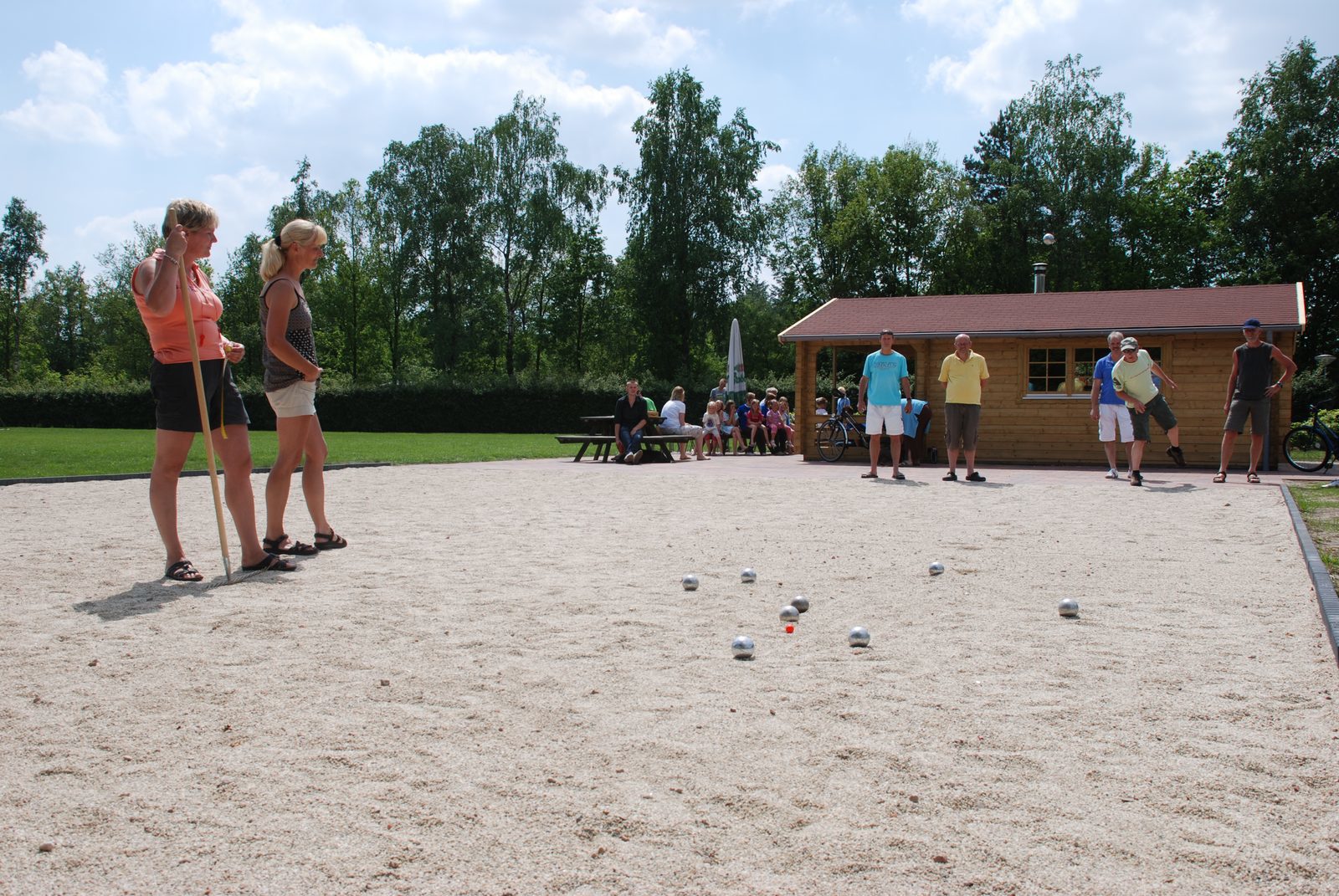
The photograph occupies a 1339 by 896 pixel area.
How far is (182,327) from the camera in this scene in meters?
5.79

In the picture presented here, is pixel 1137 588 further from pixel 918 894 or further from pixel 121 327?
pixel 121 327

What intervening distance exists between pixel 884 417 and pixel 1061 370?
7.14m

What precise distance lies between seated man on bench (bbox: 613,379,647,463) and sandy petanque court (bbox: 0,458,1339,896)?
11.2m

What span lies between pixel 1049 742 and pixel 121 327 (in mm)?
73253

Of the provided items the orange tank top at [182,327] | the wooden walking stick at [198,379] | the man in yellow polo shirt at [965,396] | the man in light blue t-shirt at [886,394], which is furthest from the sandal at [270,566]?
the man in yellow polo shirt at [965,396]

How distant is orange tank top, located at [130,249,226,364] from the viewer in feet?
18.7

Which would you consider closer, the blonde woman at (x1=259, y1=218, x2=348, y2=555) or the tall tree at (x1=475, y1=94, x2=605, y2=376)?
the blonde woman at (x1=259, y1=218, x2=348, y2=555)

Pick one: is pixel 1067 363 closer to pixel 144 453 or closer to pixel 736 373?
pixel 736 373

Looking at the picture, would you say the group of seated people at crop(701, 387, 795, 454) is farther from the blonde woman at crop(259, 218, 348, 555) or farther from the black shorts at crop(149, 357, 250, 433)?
the black shorts at crop(149, 357, 250, 433)

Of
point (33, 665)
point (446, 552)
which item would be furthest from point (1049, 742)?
point (446, 552)

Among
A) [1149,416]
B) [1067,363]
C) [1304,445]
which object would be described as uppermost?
[1067,363]

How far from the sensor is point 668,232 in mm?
46406

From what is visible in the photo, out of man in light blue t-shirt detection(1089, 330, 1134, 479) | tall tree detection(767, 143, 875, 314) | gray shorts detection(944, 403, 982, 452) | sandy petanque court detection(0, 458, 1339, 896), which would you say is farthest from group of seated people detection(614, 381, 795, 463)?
tall tree detection(767, 143, 875, 314)

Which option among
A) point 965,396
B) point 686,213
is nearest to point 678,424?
point 965,396
